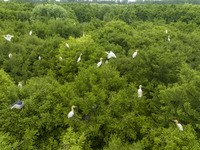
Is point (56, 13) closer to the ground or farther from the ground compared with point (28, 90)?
farther from the ground

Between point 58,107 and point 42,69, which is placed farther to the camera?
point 42,69

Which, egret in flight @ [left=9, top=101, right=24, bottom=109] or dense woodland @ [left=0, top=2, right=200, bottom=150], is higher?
egret in flight @ [left=9, top=101, right=24, bottom=109]

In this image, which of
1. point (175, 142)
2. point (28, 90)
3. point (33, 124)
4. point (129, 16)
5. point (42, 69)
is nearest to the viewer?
point (175, 142)

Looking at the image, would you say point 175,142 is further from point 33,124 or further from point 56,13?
point 56,13

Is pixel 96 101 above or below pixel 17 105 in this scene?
below

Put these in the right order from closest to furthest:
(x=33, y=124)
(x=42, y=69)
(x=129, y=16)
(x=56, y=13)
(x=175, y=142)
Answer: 1. (x=175, y=142)
2. (x=33, y=124)
3. (x=42, y=69)
4. (x=56, y=13)
5. (x=129, y=16)

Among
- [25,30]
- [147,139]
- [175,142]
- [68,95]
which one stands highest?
[25,30]

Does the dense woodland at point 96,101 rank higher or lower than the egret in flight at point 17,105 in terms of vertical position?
lower

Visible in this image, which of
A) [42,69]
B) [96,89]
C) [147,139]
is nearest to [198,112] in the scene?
[147,139]

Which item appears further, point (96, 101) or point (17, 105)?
point (96, 101)

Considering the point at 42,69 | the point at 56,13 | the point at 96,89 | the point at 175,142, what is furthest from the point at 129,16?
the point at 175,142
